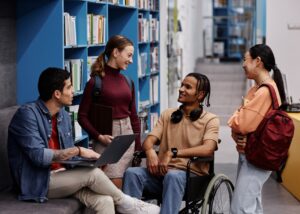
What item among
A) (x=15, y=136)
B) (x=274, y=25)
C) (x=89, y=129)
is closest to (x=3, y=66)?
(x=89, y=129)

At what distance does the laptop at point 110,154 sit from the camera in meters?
4.24

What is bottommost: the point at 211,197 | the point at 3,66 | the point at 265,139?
the point at 211,197

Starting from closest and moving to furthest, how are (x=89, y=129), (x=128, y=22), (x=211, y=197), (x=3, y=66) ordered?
(x=211, y=197) < (x=89, y=129) < (x=3, y=66) < (x=128, y=22)

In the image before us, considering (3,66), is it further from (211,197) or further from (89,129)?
(211,197)

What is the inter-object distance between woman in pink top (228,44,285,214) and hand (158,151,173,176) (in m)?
0.44

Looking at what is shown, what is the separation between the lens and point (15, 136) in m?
4.25

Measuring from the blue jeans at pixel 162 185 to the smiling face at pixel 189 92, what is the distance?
18.1 inches

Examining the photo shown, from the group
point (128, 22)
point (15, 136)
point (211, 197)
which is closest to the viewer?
point (15, 136)

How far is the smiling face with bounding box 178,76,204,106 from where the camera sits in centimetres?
464

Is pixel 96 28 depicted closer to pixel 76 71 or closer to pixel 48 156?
pixel 76 71

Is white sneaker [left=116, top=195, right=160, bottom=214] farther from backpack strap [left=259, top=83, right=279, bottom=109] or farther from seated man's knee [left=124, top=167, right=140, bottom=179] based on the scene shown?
backpack strap [left=259, top=83, right=279, bottom=109]

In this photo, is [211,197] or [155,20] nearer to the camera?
[211,197]

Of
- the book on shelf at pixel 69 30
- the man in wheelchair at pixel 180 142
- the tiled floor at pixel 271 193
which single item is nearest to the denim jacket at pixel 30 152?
the man in wheelchair at pixel 180 142

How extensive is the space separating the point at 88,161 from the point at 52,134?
34cm
